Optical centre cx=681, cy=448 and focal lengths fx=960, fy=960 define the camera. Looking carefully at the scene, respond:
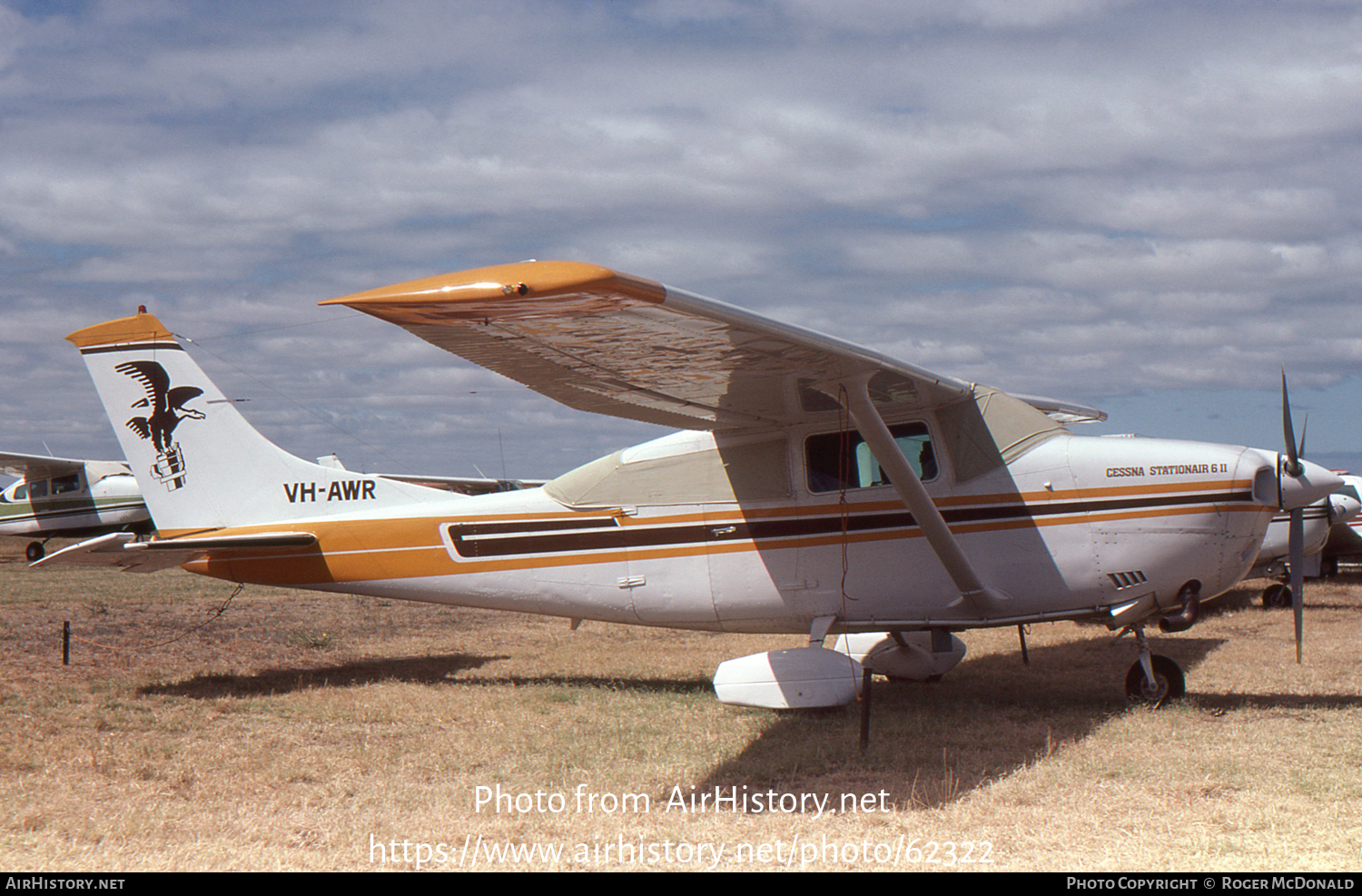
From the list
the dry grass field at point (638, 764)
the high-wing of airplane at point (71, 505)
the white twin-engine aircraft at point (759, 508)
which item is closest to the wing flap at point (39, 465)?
the high-wing of airplane at point (71, 505)

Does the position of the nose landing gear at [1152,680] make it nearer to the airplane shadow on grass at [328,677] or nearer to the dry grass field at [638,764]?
the dry grass field at [638,764]

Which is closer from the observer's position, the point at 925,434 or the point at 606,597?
the point at 925,434

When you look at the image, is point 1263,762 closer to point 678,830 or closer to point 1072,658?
point 678,830

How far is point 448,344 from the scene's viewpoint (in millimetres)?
5062

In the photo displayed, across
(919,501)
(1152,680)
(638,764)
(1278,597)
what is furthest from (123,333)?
(1278,597)

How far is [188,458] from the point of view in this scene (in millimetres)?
9375

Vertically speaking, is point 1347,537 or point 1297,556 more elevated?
point 1297,556

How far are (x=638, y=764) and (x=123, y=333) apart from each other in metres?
6.77

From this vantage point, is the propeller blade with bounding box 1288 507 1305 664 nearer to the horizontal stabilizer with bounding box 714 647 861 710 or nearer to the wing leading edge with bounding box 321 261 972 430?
the wing leading edge with bounding box 321 261 972 430

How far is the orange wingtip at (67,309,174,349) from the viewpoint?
922cm

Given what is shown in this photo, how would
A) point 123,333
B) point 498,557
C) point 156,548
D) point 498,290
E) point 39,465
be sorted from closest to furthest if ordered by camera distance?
point 498,290 < point 156,548 < point 498,557 < point 123,333 < point 39,465

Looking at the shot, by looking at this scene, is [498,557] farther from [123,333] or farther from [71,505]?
[71,505]
